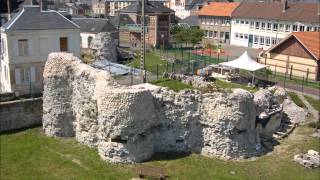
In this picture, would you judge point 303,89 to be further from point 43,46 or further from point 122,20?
point 122,20

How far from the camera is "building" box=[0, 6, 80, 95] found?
3212 centimetres

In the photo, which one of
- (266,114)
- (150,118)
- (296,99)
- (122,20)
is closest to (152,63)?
(296,99)

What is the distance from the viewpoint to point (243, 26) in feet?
221

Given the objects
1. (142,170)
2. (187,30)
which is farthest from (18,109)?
(187,30)

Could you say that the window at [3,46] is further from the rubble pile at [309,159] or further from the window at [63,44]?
the rubble pile at [309,159]

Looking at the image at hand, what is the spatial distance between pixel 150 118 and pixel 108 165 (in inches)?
137

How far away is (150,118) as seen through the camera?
23.5 metres

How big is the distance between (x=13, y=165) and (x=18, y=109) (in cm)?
646

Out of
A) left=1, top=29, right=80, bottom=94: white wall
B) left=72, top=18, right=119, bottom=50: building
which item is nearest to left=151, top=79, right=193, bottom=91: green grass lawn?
left=1, top=29, right=80, bottom=94: white wall

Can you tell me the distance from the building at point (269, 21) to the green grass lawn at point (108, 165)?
36393 mm

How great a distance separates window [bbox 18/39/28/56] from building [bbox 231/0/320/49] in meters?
39.2

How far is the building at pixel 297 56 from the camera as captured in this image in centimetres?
4144

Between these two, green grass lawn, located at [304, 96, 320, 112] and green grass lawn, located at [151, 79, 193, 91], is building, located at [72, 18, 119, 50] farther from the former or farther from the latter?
green grass lawn, located at [304, 96, 320, 112]

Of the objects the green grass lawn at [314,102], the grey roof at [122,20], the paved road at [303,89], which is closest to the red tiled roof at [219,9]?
the grey roof at [122,20]
